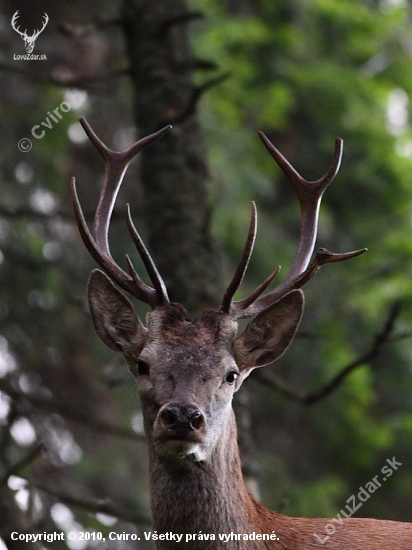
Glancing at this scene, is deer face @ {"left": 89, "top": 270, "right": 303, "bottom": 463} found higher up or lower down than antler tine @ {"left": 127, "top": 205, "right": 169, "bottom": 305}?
lower down

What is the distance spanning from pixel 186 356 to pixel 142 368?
291mm

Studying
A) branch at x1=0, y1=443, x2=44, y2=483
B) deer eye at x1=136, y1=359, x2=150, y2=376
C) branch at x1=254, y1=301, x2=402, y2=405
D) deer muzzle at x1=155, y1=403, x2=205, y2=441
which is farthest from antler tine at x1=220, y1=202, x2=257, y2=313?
branch at x1=0, y1=443, x2=44, y2=483

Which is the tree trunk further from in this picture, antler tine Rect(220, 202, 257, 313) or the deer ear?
antler tine Rect(220, 202, 257, 313)

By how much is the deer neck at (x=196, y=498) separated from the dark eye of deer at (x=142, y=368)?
1.52ft

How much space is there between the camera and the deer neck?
230 inches

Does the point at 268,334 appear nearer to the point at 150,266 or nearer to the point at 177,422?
the point at 150,266

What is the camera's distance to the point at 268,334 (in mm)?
6414

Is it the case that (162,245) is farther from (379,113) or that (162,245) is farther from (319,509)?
(379,113)

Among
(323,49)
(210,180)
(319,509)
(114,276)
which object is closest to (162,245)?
(210,180)

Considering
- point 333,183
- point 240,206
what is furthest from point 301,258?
point 333,183

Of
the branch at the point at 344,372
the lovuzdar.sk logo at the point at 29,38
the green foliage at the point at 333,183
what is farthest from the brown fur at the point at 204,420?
the lovuzdar.sk logo at the point at 29,38

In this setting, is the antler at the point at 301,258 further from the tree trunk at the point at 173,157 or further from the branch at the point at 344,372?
the tree trunk at the point at 173,157

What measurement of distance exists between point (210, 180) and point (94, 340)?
20.6 ft

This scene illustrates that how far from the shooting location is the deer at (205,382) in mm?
5805
